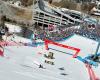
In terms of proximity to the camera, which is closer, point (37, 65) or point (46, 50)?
point (37, 65)

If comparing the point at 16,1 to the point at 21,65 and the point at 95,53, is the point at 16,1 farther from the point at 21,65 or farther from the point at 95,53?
the point at 21,65

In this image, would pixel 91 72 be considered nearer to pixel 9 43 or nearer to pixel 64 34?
pixel 9 43

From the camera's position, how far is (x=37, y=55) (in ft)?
53.2

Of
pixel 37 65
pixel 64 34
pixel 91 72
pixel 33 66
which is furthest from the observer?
pixel 64 34

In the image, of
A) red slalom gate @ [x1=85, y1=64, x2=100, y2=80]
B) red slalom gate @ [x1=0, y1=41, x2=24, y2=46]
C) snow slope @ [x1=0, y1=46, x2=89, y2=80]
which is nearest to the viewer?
snow slope @ [x1=0, y1=46, x2=89, y2=80]

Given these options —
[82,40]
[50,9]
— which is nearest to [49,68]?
[82,40]

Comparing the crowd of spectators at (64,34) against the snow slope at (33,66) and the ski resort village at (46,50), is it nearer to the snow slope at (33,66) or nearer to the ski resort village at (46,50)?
the ski resort village at (46,50)

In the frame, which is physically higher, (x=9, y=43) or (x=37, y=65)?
(x=9, y=43)

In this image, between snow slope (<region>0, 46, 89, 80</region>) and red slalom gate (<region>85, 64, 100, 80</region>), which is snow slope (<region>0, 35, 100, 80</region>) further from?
red slalom gate (<region>85, 64, 100, 80</region>)

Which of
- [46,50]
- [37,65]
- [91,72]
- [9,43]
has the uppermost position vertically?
[9,43]

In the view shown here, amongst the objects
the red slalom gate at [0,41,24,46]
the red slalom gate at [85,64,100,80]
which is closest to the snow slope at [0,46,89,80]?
the red slalom gate at [85,64,100,80]

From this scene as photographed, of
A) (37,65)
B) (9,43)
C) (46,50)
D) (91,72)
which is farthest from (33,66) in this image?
(9,43)

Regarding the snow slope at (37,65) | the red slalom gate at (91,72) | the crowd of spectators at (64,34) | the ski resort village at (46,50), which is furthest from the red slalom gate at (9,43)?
the red slalom gate at (91,72)

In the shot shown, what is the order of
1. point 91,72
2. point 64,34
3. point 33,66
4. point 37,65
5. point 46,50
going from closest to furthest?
point 33,66
point 37,65
point 91,72
point 46,50
point 64,34
